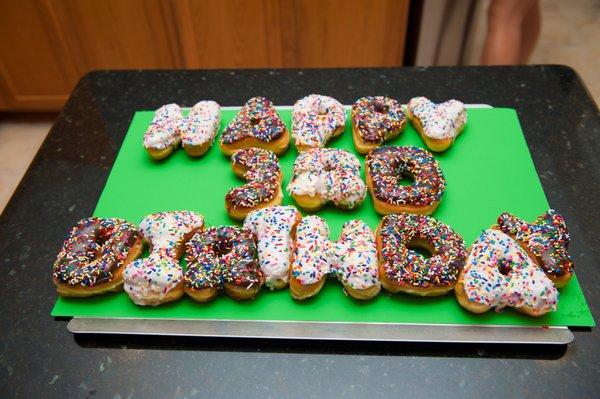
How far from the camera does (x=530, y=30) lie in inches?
85.7

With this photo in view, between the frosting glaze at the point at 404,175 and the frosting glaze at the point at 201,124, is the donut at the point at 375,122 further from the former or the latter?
the frosting glaze at the point at 201,124

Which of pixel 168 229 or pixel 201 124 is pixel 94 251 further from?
pixel 201 124

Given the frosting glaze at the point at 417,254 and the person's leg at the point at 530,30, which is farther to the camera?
the person's leg at the point at 530,30

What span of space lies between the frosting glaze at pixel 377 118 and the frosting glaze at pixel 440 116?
50 millimetres

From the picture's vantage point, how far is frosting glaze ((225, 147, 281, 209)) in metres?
1.34

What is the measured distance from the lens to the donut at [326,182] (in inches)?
52.6

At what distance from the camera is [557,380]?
1.06 m

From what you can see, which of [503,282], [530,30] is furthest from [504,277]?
[530,30]

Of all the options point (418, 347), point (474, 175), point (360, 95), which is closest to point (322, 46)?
point (360, 95)

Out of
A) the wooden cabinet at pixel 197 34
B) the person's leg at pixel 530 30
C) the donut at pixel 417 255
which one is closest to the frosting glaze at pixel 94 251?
the donut at pixel 417 255

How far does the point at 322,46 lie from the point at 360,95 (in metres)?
0.74

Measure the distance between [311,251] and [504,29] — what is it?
4.31ft

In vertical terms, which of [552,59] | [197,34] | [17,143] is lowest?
[17,143]

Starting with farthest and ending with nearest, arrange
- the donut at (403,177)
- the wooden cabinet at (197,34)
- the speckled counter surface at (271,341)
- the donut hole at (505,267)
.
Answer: the wooden cabinet at (197,34) → the donut at (403,177) → the donut hole at (505,267) → the speckled counter surface at (271,341)
